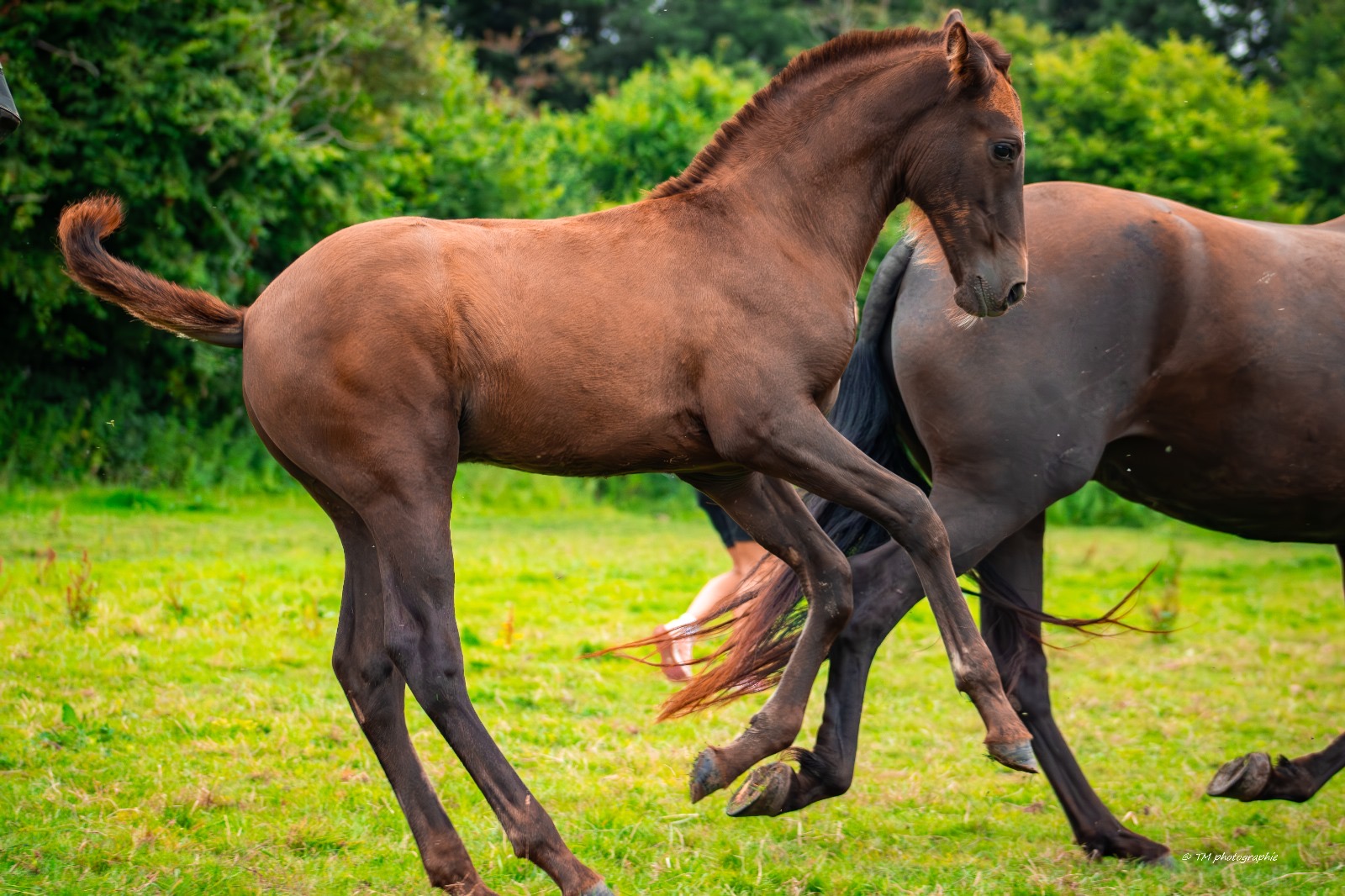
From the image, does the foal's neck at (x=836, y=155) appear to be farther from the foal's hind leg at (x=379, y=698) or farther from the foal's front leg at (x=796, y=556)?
the foal's hind leg at (x=379, y=698)

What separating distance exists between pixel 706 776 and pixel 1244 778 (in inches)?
86.6

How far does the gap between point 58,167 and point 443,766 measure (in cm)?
864

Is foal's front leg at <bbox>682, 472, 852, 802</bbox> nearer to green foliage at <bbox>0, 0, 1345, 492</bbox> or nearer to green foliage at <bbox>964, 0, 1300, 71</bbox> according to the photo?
green foliage at <bbox>0, 0, 1345, 492</bbox>

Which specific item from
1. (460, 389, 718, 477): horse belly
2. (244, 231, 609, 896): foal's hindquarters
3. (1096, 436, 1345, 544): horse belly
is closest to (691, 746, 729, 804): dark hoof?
(244, 231, 609, 896): foal's hindquarters

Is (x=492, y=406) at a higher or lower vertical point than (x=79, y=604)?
higher

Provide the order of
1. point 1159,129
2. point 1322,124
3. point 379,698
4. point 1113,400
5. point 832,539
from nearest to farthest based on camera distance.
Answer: point 379,698
point 1113,400
point 832,539
point 1159,129
point 1322,124

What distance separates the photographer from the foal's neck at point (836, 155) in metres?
3.48

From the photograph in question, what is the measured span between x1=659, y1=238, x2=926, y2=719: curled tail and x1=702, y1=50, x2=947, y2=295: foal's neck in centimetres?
64

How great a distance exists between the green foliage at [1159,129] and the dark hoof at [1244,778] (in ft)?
40.7

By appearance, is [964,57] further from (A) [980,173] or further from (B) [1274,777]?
(B) [1274,777]

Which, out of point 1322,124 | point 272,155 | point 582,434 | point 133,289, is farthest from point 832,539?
point 1322,124

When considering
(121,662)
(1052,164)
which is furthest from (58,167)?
(1052,164)

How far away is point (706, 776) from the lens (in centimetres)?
332

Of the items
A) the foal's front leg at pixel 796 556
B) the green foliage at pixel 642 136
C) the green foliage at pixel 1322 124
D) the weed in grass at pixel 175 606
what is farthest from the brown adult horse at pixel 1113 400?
the green foliage at pixel 1322 124
